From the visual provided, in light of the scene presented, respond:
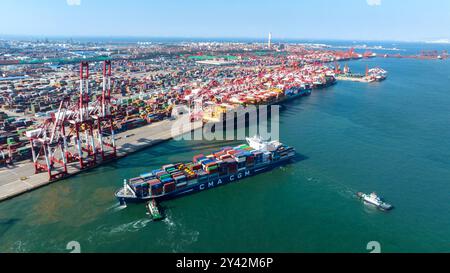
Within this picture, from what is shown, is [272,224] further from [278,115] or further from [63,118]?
[278,115]

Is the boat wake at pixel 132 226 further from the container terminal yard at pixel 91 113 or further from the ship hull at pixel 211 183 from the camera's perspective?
the container terminal yard at pixel 91 113

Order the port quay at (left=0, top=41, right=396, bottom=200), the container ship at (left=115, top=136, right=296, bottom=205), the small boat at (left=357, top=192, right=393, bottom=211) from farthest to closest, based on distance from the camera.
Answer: the port quay at (left=0, top=41, right=396, bottom=200)
the container ship at (left=115, top=136, right=296, bottom=205)
the small boat at (left=357, top=192, right=393, bottom=211)

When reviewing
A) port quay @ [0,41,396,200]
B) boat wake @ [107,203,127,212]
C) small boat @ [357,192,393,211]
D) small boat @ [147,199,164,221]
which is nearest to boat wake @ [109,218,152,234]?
small boat @ [147,199,164,221]

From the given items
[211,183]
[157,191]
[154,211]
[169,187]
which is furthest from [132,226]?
[211,183]

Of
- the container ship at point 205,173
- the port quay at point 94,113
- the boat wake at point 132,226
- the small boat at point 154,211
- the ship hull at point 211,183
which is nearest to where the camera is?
the boat wake at point 132,226

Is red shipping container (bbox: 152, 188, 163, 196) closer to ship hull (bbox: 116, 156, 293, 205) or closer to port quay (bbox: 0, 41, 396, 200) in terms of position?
ship hull (bbox: 116, 156, 293, 205)

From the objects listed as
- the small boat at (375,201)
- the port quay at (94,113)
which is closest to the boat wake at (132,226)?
the port quay at (94,113)
